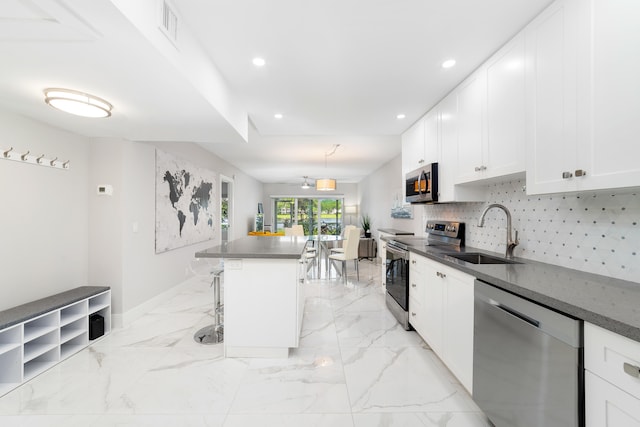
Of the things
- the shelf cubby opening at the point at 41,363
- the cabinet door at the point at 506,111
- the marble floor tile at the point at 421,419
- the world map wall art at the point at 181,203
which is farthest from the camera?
the world map wall art at the point at 181,203

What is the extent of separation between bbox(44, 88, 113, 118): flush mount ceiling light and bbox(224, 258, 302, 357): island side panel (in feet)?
4.91

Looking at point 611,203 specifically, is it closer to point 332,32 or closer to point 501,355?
point 501,355

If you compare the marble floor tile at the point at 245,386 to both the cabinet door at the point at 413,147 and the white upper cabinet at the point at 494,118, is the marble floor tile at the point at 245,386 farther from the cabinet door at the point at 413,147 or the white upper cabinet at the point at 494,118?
the cabinet door at the point at 413,147

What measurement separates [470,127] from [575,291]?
148 cm

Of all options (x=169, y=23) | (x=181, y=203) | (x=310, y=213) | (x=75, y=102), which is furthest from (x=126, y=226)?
(x=310, y=213)

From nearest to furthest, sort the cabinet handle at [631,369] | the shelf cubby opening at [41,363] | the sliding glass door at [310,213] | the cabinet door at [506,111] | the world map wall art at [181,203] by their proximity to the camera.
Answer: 1. the cabinet handle at [631,369]
2. the cabinet door at [506,111]
3. the shelf cubby opening at [41,363]
4. the world map wall art at [181,203]
5. the sliding glass door at [310,213]

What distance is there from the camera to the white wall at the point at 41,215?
6.99ft

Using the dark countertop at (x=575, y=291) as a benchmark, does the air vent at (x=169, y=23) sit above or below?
above

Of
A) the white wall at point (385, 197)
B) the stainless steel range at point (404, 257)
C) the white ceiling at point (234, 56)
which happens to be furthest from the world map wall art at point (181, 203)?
the white wall at point (385, 197)

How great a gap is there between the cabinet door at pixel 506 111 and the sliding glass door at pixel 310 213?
8.94 metres

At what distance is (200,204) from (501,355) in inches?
185

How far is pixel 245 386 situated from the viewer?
6.22 ft

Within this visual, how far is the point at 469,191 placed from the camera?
2.47m

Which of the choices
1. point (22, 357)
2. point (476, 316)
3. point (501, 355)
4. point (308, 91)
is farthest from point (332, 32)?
point (22, 357)
